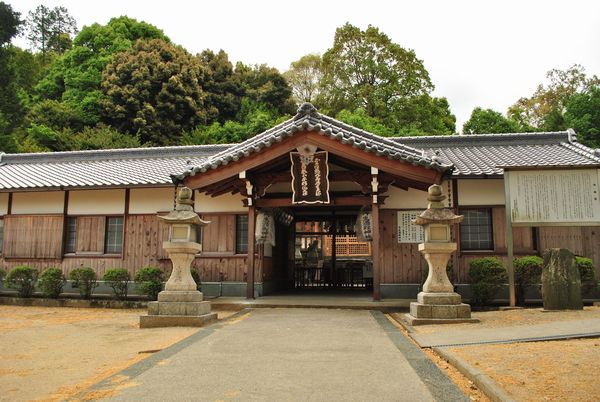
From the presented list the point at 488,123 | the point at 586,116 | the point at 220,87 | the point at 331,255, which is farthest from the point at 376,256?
the point at 220,87

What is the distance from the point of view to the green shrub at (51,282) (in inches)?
590

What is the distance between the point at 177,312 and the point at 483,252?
9.00 m

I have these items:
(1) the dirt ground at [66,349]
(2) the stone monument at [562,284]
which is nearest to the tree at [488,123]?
(2) the stone monument at [562,284]

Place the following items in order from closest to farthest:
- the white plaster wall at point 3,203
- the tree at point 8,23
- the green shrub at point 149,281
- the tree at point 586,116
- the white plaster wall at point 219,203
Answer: the green shrub at point 149,281, the white plaster wall at point 219,203, the white plaster wall at point 3,203, the tree at point 586,116, the tree at point 8,23

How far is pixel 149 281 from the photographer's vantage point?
46.4 ft

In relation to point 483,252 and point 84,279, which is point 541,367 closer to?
point 483,252

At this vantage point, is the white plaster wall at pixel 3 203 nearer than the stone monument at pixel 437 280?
No

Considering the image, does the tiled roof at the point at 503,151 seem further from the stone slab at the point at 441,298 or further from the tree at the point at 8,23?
the tree at the point at 8,23

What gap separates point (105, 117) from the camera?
116ft

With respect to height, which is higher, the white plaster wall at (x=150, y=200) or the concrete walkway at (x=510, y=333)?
the white plaster wall at (x=150, y=200)

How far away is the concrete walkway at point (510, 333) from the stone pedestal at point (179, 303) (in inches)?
168

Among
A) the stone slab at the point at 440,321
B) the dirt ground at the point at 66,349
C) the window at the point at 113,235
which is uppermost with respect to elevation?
the window at the point at 113,235

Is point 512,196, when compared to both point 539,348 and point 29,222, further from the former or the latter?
point 29,222

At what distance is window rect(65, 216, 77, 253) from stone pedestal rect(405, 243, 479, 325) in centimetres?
1209
